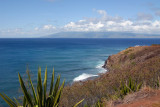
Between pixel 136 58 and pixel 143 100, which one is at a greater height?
pixel 143 100

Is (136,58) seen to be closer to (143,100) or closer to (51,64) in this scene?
(51,64)

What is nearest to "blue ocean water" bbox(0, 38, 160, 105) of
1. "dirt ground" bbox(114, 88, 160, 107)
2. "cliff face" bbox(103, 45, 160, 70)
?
"dirt ground" bbox(114, 88, 160, 107)

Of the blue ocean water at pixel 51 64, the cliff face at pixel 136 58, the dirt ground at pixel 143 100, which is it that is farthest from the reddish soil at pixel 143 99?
the cliff face at pixel 136 58

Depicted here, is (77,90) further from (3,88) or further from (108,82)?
(3,88)

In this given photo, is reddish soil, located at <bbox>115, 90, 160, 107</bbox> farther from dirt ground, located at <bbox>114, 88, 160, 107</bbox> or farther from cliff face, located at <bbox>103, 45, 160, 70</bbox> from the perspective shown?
cliff face, located at <bbox>103, 45, 160, 70</bbox>

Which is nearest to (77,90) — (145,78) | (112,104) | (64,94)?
(64,94)

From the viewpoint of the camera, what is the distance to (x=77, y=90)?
9.21 metres

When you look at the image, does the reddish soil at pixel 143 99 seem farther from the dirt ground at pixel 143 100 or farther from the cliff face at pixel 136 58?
the cliff face at pixel 136 58

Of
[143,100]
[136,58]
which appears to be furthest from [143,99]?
[136,58]

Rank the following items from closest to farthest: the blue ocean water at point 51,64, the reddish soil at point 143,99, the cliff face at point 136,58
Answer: the reddish soil at point 143,99 < the cliff face at point 136,58 < the blue ocean water at point 51,64

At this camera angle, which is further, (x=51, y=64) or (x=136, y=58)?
(x=51, y=64)

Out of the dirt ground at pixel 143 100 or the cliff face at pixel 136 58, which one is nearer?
the dirt ground at pixel 143 100

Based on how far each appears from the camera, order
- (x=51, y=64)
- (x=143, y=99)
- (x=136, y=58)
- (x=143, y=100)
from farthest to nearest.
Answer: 1. (x=51, y=64)
2. (x=136, y=58)
3. (x=143, y=99)
4. (x=143, y=100)

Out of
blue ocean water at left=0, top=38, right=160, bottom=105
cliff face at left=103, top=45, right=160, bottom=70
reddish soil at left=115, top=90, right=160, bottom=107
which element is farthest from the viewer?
blue ocean water at left=0, top=38, right=160, bottom=105
